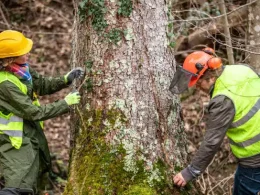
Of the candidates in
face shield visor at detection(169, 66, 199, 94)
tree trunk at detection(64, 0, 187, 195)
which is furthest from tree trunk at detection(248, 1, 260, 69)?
face shield visor at detection(169, 66, 199, 94)

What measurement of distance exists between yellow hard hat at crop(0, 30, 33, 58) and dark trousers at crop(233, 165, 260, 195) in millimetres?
2119

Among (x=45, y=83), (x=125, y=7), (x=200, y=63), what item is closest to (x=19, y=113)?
(x=45, y=83)

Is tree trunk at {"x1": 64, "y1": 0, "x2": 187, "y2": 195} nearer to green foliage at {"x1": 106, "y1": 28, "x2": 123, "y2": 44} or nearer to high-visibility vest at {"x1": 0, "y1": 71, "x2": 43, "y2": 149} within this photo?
green foliage at {"x1": 106, "y1": 28, "x2": 123, "y2": 44}

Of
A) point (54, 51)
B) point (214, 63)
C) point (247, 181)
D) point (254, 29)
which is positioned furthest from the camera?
point (54, 51)

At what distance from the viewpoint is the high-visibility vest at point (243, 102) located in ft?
10.8

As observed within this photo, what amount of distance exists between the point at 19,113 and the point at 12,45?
0.59 meters

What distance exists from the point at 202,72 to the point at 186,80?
0.16 meters

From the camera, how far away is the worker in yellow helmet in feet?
12.0

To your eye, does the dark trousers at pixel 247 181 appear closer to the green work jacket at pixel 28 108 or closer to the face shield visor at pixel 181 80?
the face shield visor at pixel 181 80

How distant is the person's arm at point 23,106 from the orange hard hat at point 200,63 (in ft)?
3.64

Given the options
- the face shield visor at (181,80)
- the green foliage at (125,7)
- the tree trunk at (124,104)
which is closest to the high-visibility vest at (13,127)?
the tree trunk at (124,104)

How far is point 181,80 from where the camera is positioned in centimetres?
356

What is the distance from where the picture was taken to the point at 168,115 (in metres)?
3.91

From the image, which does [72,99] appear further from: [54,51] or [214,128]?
[54,51]
